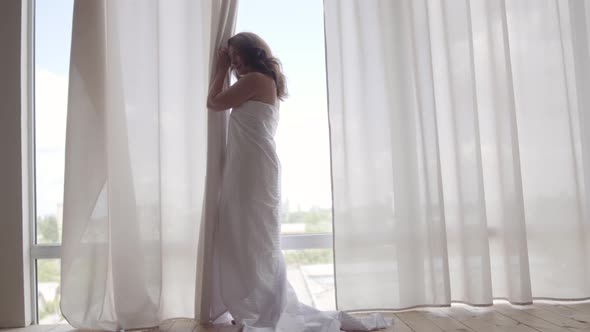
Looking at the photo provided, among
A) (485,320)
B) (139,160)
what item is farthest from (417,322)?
(139,160)

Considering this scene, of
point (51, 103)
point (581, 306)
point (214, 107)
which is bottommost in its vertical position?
point (581, 306)

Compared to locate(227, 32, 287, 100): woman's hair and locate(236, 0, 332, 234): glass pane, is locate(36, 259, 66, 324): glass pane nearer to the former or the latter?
locate(236, 0, 332, 234): glass pane

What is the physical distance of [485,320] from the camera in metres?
2.33

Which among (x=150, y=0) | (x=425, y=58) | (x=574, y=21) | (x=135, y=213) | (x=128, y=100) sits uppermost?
(x=150, y=0)

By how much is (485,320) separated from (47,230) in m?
2.49

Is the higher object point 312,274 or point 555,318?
point 312,274

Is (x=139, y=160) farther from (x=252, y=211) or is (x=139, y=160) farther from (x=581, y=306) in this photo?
(x=581, y=306)

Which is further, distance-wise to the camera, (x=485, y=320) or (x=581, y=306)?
(x=581, y=306)

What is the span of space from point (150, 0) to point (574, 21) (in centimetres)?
253

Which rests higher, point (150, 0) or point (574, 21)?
point (150, 0)

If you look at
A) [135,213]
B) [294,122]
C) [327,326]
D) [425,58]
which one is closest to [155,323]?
[135,213]

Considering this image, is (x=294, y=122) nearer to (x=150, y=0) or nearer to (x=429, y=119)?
(x=429, y=119)

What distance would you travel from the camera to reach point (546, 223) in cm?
269

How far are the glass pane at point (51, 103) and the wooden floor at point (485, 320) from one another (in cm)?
72
